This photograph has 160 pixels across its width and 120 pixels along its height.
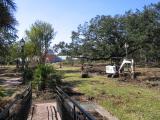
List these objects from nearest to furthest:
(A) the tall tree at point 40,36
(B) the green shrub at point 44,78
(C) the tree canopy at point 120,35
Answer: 1. (B) the green shrub at point 44,78
2. (C) the tree canopy at point 120,35
3. (A) the tall tree at point 40,36

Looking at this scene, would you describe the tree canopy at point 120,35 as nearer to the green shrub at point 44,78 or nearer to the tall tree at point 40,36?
the tall tree at point 40,36

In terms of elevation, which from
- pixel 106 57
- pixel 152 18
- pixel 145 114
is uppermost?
pixel 152 18

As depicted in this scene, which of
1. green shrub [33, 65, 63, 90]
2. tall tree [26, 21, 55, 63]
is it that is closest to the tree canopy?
tall tree [26, 21, 55, 63]

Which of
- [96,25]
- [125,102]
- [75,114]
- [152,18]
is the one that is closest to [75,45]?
[96,25]

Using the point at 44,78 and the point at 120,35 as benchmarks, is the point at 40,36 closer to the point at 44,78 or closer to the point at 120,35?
the point at 120,35

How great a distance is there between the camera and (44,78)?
72.7ft

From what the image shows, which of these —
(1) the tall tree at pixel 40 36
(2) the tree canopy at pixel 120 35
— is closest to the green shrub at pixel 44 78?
(2) the tree canopy at pixel 120 35

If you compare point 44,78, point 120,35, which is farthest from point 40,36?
point 44,78

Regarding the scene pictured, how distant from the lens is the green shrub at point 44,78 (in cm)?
2211

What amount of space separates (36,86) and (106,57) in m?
32.1

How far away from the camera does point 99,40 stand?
54.3 m

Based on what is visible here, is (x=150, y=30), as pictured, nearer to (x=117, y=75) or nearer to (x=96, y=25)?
(x=117, y=75)

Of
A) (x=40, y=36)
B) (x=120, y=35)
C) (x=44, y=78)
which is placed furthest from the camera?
(x=40, y=36)

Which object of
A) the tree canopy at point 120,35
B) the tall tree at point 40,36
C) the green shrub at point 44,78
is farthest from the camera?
the tall tree at point 40,36
